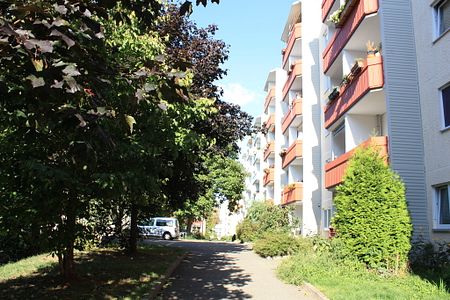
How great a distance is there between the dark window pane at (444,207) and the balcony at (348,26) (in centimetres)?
670

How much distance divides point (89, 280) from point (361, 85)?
1115 cm

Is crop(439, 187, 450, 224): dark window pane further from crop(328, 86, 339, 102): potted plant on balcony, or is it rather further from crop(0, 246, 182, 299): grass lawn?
crop(0, 246, 182, 299): grass lawn

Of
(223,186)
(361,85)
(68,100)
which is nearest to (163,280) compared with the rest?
(68,100)

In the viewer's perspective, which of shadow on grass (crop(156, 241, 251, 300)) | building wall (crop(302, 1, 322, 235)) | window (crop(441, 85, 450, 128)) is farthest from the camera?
building wall (crop(302, 1, 322, 235))

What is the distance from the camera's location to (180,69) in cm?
445

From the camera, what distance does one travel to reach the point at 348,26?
61.8 ft

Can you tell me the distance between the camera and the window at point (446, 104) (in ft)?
43.6

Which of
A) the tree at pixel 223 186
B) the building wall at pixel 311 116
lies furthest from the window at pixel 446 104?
the tree at pixel 223 186

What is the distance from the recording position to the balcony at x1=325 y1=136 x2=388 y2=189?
1580 centimetres

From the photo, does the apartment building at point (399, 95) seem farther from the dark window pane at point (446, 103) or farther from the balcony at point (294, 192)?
A: the balcony at point (294, 192)

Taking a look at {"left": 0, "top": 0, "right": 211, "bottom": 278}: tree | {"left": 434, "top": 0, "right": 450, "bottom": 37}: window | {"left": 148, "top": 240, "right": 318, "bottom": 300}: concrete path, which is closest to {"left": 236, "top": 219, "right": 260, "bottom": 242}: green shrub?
{"left": 148, "top": 240, "right": 318, "bottom": 300}: concrete path

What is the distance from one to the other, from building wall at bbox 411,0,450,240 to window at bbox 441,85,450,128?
0.12 metres

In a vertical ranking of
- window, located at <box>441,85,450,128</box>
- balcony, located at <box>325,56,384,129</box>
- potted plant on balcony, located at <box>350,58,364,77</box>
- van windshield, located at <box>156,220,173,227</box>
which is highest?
potted plant on balcony, located at <box>350,58,364,77</box>

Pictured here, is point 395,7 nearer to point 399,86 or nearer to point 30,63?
point 399,86
